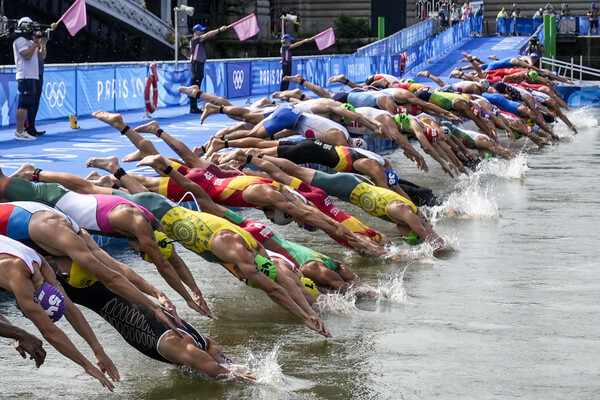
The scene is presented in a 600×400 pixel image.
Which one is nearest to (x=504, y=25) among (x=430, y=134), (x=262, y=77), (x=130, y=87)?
(x=262, y=77)

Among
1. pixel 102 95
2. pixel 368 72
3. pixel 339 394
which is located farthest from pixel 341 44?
pixel 339 394

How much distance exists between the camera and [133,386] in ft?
27.4

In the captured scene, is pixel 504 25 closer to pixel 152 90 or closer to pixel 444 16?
pixel 444 16

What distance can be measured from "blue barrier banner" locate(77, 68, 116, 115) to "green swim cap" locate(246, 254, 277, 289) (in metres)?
15.3

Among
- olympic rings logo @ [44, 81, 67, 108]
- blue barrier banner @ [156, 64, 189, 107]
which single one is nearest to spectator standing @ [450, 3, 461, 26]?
blue barrier banner @ [156, 64, 189, 107]

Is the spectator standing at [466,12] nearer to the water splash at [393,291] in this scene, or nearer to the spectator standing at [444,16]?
the spectator standing at [444,16]

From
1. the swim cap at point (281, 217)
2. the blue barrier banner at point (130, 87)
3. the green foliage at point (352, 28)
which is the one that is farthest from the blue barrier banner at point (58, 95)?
the green foliage at point (352, 28)

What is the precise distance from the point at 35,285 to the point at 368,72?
3686 centimetres

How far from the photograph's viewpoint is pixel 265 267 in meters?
9.52

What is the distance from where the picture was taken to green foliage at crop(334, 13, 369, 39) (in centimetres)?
6156

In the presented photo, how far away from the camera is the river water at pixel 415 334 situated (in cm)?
841

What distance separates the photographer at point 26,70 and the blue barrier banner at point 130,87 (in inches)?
210

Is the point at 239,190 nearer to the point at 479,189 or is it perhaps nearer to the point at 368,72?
the point at 479,189

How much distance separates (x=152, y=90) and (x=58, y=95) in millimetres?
2950
